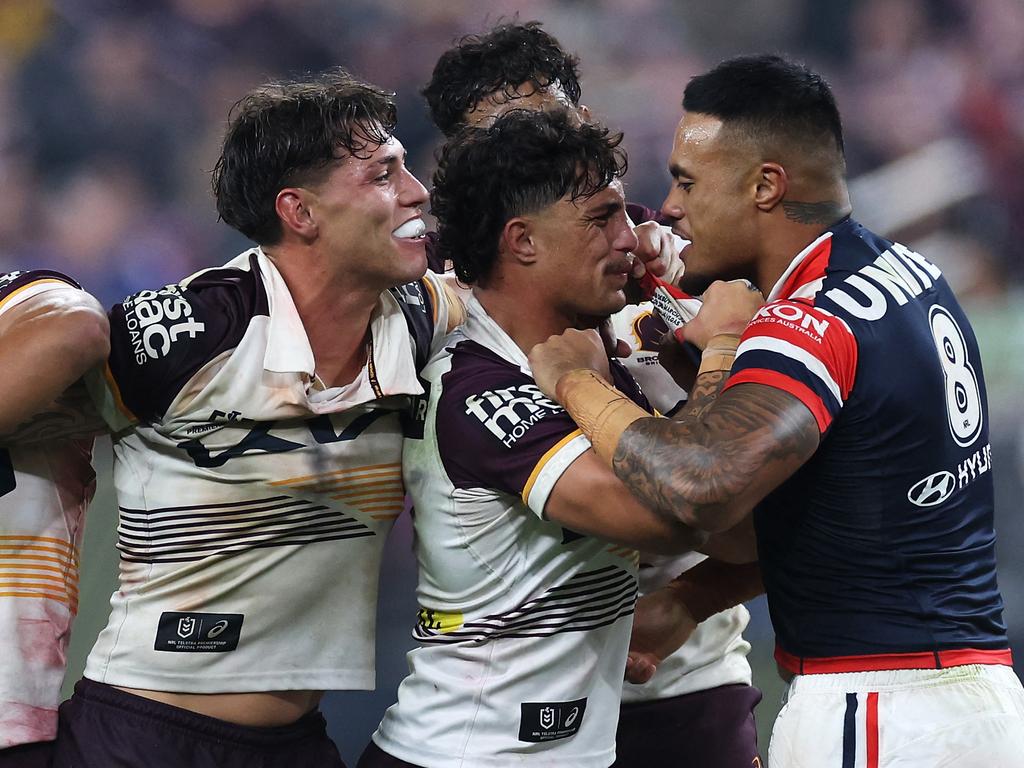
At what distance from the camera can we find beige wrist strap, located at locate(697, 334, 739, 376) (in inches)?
93.4

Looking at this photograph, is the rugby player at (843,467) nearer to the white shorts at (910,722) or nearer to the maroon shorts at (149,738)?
the white shorts at (910,722)

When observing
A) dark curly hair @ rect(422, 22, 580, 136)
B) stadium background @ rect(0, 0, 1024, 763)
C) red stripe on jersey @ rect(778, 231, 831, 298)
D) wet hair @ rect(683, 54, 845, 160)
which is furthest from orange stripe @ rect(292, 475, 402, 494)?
stadium background @ rect(0, 0, 1024, 763)

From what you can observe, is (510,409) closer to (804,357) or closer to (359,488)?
(359,488)

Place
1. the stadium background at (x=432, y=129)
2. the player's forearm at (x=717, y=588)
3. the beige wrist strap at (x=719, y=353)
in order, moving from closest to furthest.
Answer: the beige wrist strap at (x=719, y=353), the player's forearm at (x=717, y=588), the stadium background at (x=432, y=129)

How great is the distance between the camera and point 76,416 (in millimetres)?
2574

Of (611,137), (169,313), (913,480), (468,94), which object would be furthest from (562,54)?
(913,480)

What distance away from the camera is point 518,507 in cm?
249

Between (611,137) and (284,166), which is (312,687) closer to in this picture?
(284,166)

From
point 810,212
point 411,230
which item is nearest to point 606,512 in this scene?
point 810,212

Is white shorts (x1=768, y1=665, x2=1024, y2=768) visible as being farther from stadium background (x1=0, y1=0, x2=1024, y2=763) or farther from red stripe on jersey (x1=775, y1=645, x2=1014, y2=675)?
stadium background (x1=0, y1=0, x2=1024, y2=763)

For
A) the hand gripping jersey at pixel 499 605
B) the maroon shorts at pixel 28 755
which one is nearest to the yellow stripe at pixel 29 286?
the hand gripping jersey at pixel 499 605

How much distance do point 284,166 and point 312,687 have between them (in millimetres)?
1109

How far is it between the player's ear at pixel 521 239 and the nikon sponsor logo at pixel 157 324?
2.19ft

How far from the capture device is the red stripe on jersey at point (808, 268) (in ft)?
7.61
